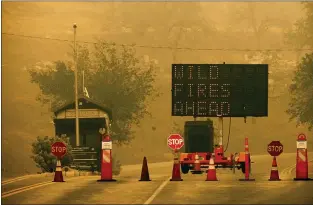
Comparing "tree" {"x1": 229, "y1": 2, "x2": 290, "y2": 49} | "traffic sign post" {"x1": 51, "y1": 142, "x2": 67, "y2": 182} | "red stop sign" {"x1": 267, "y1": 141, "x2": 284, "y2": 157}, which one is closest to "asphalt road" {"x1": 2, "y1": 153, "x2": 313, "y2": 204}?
"traffic sign post" {"x1": 51, "y1": 142, "x2": 67, "y2": 182}

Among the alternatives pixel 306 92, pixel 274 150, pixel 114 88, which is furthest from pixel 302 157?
pixel 114 88

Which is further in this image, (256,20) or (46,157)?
(256,20)

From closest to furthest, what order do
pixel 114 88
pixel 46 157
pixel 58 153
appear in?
pixel 58 153 → pixel 46 157 → pixel 114 88

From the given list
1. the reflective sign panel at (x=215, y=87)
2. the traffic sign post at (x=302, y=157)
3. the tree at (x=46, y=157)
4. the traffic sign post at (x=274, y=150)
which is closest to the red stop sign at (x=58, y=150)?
the traffic sign post at (x=274, y=150)

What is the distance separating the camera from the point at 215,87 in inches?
1503

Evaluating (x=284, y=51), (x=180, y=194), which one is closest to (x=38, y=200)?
(x=180, y=194)

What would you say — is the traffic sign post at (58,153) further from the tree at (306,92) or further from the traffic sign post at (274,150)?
the tree at (306,92)

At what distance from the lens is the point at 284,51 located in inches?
6708

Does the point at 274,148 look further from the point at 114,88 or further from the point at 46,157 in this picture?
the point at 114,88

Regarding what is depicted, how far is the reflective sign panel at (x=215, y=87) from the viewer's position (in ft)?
125

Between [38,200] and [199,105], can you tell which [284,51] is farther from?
[38,200]

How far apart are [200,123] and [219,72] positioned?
342cm

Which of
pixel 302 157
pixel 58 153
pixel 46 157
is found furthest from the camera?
pixel 46 157

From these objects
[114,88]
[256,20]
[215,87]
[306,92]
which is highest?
[256,20]
